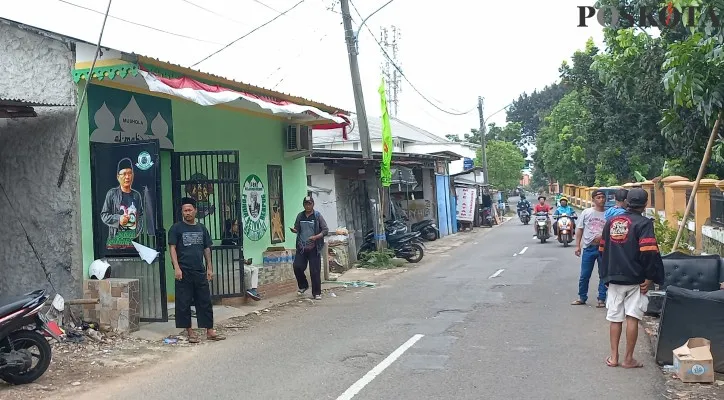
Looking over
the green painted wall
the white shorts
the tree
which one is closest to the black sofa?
the white shorts

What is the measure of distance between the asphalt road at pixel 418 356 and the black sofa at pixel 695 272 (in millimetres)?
902

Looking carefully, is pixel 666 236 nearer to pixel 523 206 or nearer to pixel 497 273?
pixel 497 273

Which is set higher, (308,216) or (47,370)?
(308,216)

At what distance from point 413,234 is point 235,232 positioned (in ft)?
29.5

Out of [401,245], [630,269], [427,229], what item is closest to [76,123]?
[630,269]

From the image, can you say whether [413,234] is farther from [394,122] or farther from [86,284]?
[394,122]

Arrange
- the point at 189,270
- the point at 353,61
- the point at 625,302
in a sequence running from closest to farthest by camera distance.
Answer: the point at 625,302 → the point at 189,270 → the point at 353,61

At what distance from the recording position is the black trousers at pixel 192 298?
8648 millimetres

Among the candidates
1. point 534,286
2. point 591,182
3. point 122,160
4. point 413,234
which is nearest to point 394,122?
point 591,182

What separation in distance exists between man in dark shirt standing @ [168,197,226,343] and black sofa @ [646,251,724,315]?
18.4 ft

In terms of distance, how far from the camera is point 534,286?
13.0 m

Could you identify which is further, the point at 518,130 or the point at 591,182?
the point at 518,130

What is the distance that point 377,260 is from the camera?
1803 cm

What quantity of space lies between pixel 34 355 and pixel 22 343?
172 millimetres
